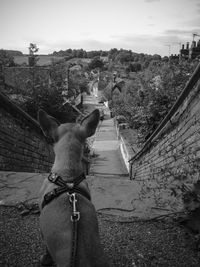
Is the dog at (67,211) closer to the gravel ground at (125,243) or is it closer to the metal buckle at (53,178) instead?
the metal buckle at (53,178)

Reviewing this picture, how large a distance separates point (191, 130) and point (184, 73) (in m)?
9.10

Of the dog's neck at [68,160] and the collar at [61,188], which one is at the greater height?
the dog's neck at [68,160]

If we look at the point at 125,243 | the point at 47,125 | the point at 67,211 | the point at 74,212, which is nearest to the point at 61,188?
the point at 67,211

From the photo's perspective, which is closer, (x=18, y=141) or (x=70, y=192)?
(x=70, y=192)

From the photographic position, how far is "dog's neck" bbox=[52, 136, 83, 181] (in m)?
2.54

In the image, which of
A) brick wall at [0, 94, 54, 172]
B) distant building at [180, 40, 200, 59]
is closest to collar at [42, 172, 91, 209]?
brick wall at [0, 94, 54, 172]

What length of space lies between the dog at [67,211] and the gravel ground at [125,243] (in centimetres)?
37

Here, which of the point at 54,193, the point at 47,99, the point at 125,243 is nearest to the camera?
the point at 54,193

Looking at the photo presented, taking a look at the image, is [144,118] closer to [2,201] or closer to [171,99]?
[171,99]

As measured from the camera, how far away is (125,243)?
9.94 ft

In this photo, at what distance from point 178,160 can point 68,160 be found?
102 inches

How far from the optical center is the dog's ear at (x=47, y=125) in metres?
2.83

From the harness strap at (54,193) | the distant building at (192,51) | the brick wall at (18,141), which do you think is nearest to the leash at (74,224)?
the harness strap at (54,193)

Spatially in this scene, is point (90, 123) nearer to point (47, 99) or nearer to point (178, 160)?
point (178, 160)
